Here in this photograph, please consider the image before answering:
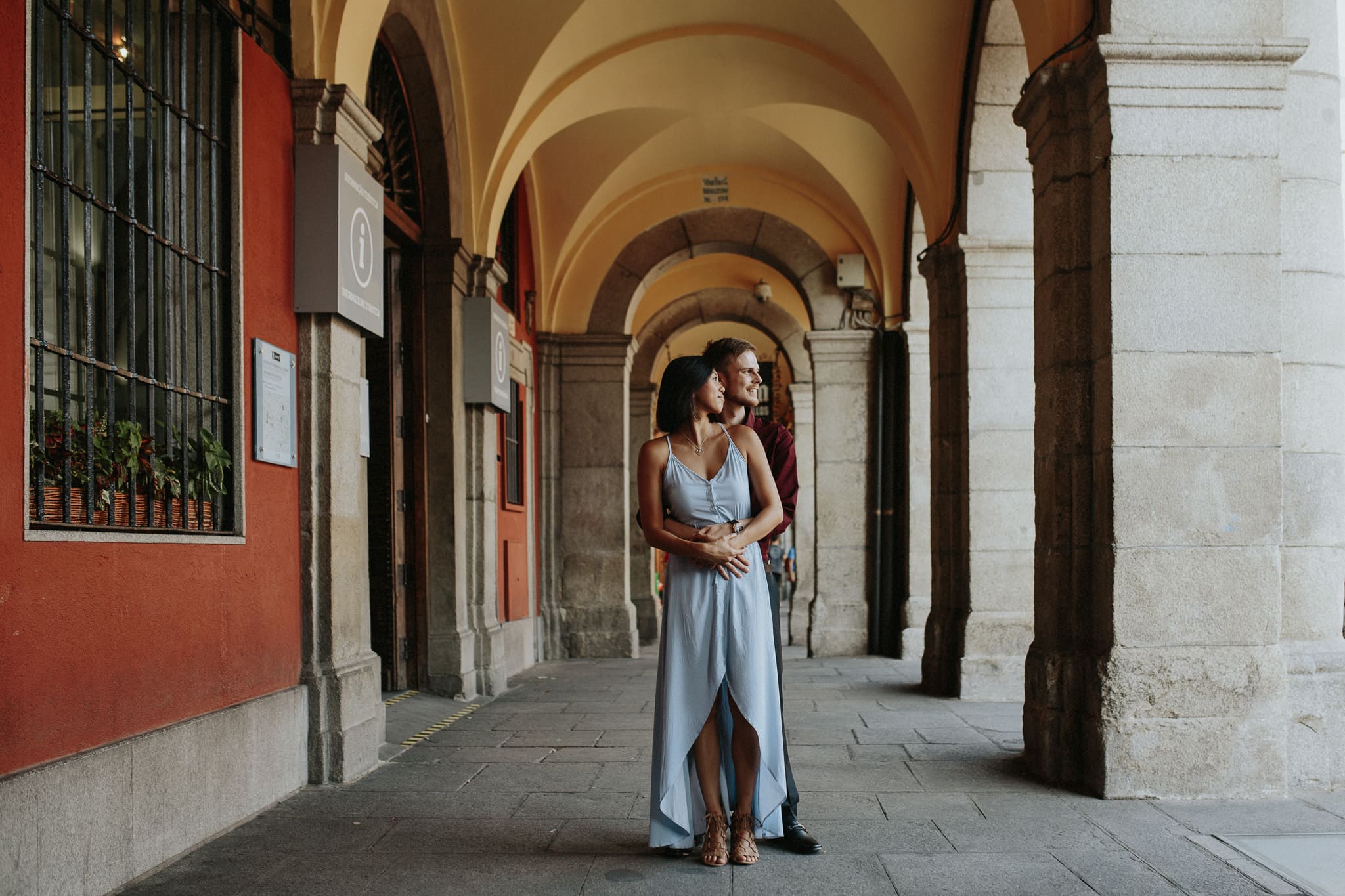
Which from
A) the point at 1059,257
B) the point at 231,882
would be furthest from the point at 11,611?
the point at 1059,257

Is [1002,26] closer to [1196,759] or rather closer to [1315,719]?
[1315,719]

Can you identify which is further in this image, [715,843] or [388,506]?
[388,506]

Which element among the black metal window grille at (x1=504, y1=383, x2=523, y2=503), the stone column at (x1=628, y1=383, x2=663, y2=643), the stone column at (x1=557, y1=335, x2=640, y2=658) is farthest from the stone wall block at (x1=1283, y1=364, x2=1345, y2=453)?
the stone column at (x1=628, y1=383, x2=663, y2=643)

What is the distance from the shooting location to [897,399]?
12.7m

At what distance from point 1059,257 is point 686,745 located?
2968 mm

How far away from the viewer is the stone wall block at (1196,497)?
4961mm

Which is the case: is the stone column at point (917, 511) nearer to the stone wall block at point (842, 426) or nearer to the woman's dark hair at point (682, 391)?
the stone wall block at point (842, 426)

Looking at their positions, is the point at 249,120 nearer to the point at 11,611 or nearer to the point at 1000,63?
the point at 11,611

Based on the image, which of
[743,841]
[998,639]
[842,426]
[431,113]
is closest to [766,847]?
[743,841]

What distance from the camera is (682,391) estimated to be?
156 inches

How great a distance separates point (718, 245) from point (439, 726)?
26.8ft

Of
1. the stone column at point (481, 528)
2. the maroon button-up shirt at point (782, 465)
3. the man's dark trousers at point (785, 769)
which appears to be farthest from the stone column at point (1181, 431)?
the stone column at point (481, 528)

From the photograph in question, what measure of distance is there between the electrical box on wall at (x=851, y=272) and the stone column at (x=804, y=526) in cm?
171

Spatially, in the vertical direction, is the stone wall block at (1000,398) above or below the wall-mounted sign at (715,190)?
below
